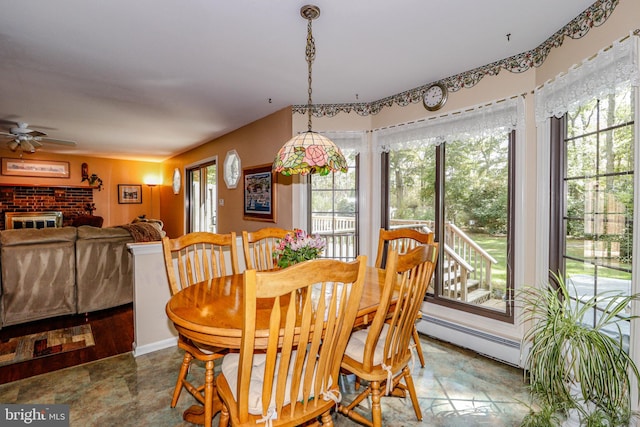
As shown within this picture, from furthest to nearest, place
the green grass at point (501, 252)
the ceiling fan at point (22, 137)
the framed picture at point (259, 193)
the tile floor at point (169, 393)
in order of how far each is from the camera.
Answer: the ceiling fan at point (22, 137), the framed picture at point (259, 193), the green grass at point (501, 252), the tile floor at point (169, 393)

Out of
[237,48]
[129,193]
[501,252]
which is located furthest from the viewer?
[129,193]

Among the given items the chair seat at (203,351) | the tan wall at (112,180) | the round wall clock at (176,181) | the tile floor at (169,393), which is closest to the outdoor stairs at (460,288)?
the tile floor at (169,393)

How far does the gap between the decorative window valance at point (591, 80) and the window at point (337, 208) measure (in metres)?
1.91

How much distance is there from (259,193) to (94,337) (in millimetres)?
2285

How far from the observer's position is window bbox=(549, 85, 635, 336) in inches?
69.3

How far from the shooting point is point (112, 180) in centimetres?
780

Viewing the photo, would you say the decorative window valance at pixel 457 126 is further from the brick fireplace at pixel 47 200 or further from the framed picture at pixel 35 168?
the framed picture at pixel 35 168

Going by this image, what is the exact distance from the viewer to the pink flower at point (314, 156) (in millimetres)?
1711

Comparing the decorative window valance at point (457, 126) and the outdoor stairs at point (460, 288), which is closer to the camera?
the decorative window valance at point (457, 126)

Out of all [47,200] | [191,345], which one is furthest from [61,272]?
[47,200]

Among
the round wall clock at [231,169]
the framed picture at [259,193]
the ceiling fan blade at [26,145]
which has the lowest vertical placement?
the framed picture at [259,193]

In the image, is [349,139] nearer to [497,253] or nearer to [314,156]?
[497,253]

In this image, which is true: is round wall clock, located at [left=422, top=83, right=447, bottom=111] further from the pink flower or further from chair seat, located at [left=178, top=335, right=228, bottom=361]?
chair seat, located at [left=178, top=335, right=228, bottom=361]

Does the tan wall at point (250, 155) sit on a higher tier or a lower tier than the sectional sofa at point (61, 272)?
higher
